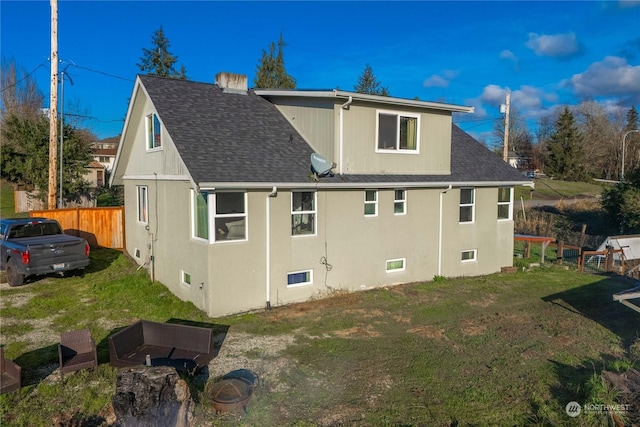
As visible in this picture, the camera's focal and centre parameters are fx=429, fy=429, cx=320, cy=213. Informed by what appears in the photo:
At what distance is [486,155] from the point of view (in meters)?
17.3

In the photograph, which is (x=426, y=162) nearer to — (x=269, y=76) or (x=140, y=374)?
(x=140, y=374)

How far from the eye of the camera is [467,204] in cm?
1506

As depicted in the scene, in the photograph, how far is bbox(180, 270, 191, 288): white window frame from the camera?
11402 millimetres

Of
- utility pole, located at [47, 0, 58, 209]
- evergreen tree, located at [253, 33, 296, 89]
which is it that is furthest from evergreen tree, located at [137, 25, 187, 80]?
utility pole, located at [47, 0, 58, 209]

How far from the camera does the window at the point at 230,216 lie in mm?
10391

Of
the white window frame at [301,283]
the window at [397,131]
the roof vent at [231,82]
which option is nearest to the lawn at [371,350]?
the white window frame at [301,283]

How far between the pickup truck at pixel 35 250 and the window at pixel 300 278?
22.3 feet

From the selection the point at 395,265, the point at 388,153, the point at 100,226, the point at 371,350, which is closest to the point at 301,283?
the point at 395,265

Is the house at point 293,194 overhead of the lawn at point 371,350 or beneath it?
overhead

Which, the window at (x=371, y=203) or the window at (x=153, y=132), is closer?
the window at (x=371, y=203)

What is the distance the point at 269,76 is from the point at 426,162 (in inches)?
1445

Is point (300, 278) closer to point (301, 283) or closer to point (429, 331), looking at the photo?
point (301, 283)

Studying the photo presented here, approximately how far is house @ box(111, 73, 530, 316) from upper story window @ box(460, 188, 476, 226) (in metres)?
0.04

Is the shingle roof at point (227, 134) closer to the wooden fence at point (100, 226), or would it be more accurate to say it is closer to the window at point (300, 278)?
the window at point (300, 278)
